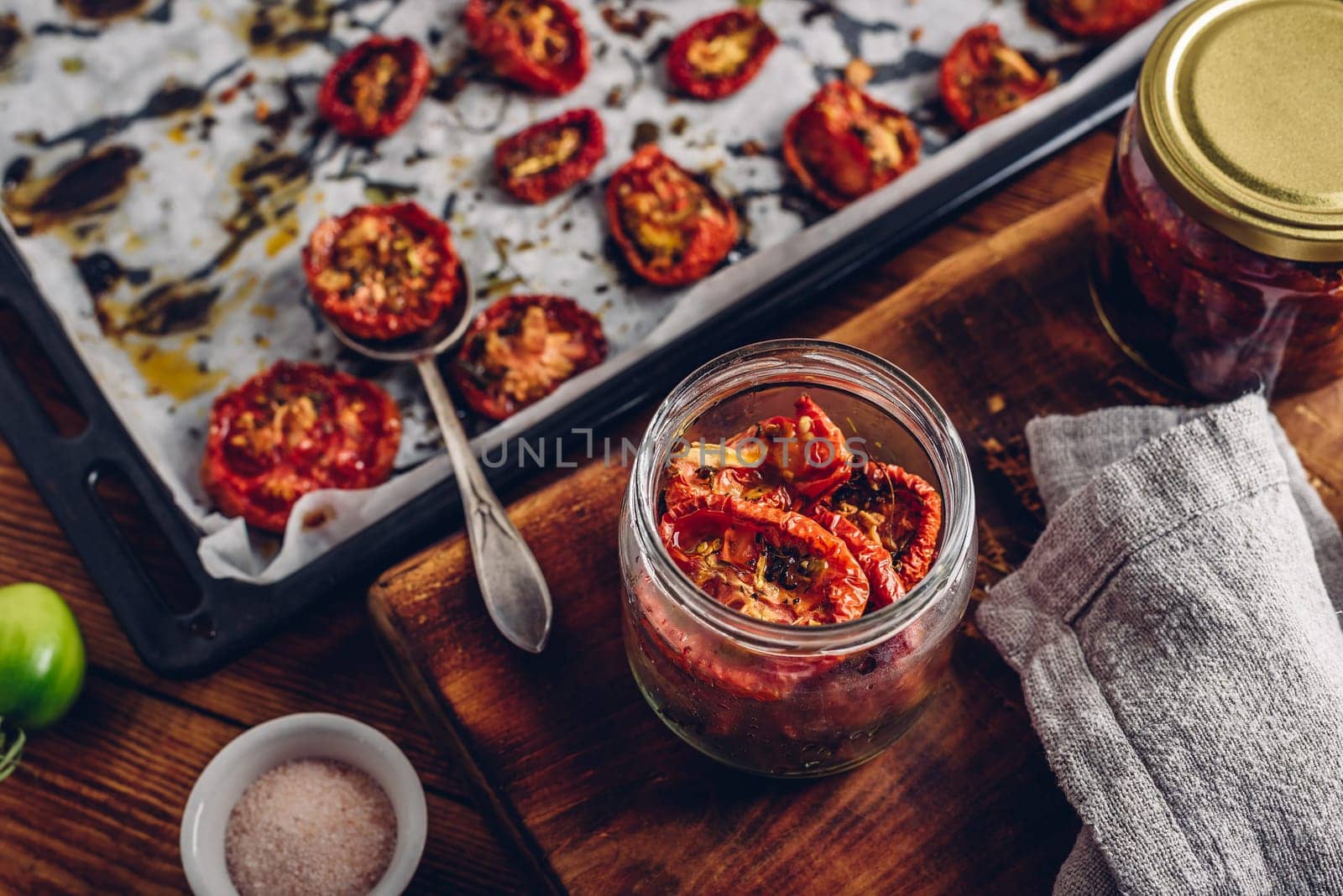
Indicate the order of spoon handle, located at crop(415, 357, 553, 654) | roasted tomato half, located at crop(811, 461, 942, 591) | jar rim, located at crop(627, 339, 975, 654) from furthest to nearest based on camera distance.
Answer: spoon handle, located at crop(415, 357, 553, 654), roasted tomato half, located at crop(811, 461, 942, 591), jar rim, located at crop(627, 339, 975, 654)

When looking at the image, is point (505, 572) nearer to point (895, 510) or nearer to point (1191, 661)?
point (895, 510)

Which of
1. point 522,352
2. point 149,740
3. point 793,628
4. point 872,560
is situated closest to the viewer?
point 793,628

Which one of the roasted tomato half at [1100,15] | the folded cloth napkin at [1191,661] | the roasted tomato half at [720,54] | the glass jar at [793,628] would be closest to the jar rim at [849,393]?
the glass jar at [793,628]

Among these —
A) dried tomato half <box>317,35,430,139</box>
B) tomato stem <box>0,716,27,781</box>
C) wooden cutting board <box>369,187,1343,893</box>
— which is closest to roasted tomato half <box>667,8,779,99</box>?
dried tomato half <box>317,35,430,139</box>

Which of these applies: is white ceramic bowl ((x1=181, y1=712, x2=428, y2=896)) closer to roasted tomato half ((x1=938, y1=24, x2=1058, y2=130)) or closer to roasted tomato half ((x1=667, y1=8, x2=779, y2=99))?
roasted tomato half ((x1=667, y1=8, x2=779, y2=99))

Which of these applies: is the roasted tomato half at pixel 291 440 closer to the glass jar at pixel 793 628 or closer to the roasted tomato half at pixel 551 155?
Result: the roasted tomato half at pixel 551 155

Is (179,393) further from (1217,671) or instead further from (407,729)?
(1217,671)

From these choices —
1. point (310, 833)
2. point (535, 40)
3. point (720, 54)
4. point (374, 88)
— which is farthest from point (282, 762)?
point (720, 54)
